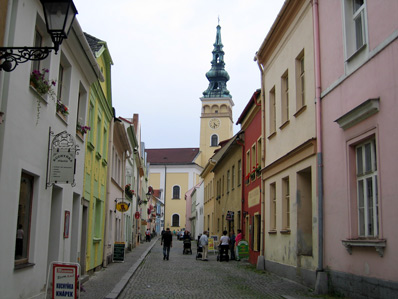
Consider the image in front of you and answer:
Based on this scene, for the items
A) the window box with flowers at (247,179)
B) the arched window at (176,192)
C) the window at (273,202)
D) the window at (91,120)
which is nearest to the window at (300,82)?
the window at (273,202)

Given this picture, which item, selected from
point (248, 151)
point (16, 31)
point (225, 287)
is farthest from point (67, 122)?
point (248, 151)

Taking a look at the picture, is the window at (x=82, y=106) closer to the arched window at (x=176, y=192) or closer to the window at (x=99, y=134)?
the window at (x=99, y=134)

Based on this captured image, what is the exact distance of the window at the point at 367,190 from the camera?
9.50 metres

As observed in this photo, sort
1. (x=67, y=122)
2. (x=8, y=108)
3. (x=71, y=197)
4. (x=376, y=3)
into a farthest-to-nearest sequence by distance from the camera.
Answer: (x=71, y=197), (x=67, y=122), (x=376, y=3), (x=8, y=108)

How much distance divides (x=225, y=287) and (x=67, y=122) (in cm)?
623

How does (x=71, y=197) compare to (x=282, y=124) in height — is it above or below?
below

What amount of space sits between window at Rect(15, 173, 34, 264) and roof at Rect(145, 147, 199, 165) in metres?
85.7

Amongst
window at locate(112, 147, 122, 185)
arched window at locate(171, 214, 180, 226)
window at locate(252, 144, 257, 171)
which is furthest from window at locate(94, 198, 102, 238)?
arched window at locate(171, 214, 180, 226)

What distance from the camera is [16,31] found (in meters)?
7.84

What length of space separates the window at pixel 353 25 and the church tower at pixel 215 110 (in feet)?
261

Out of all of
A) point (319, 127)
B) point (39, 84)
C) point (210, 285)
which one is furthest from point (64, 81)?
point (210, 285)

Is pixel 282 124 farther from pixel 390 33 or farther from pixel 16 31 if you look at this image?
pixel 16 31

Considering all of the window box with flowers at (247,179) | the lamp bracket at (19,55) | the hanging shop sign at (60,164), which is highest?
the window box with flowers at (247,179)

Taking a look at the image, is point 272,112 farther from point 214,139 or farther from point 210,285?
point 214,139
